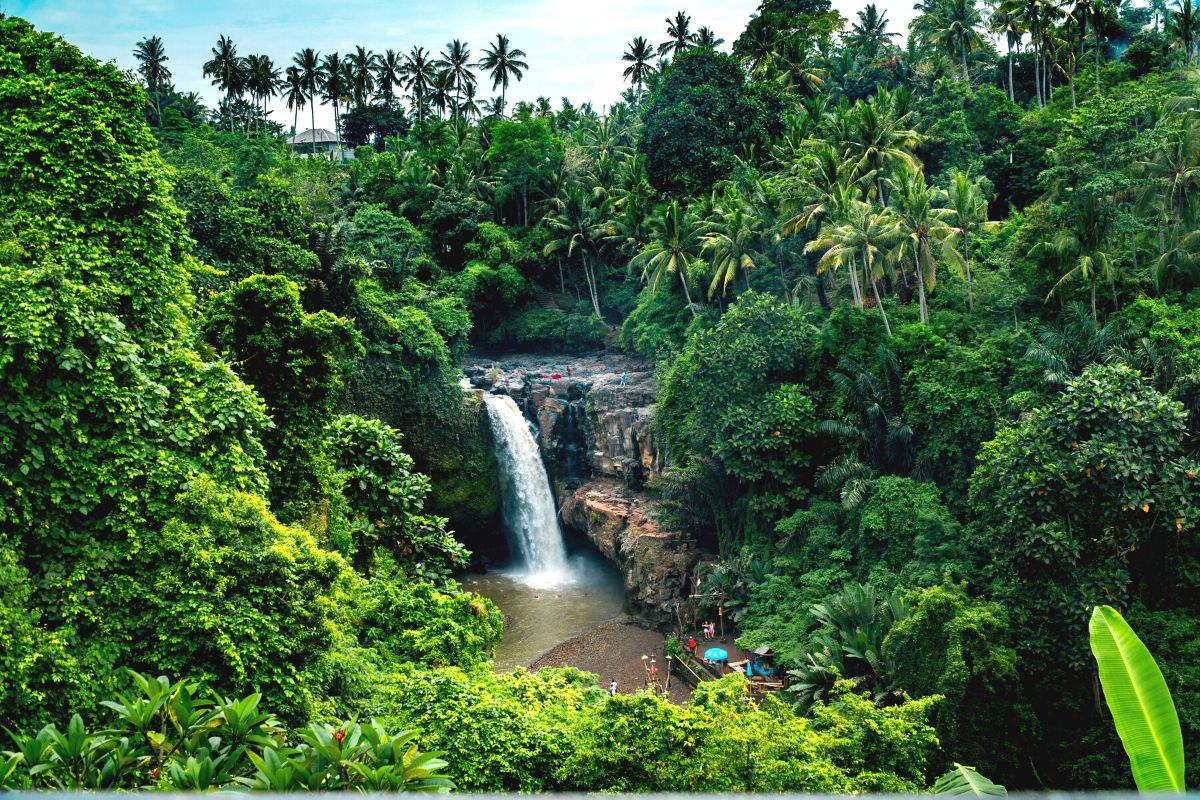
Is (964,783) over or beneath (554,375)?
beneath

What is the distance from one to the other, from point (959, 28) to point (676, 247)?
23540mm

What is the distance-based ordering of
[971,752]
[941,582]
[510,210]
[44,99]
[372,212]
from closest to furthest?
[44,99]
[971,752]
[941,582]
[372,212]
[510,210]

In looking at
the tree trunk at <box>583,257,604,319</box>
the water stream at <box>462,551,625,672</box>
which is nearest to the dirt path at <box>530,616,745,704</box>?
the water stream at <box>462,551,625,672</box>

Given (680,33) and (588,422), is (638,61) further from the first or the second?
(588,422)

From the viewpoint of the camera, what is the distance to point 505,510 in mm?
30672

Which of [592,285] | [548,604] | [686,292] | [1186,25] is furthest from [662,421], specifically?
[1186,25]

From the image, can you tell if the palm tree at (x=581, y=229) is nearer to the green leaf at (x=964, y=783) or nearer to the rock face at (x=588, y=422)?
the rock face at (x=588, y=422)

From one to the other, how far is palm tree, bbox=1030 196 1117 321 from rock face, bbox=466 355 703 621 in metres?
13.0

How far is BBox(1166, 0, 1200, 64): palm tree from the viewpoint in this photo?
34625 mm

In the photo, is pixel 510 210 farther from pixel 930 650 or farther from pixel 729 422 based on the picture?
pixel 930 650

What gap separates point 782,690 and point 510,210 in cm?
3129

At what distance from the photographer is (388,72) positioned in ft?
189

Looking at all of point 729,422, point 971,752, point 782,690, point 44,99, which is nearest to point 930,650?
point 971,752

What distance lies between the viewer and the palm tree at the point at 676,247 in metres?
32.0
